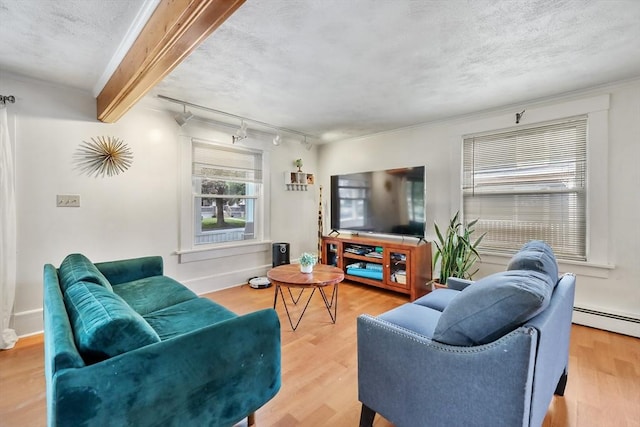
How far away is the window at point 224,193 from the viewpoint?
365 cm

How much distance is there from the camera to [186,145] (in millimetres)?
3420

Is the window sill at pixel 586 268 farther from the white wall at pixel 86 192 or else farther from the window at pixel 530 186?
the white wall at pixel 86 192

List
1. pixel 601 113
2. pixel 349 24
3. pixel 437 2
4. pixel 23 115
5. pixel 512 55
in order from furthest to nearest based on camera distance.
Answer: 1. pixel 601 113
2. pixel 23 115
3. pixel 512 55
4. pixel 349 24
5. pixel 437 2

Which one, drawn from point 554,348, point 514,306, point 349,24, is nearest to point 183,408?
point 514,306

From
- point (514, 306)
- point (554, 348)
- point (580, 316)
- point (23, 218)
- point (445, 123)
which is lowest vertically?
point (580, 316)

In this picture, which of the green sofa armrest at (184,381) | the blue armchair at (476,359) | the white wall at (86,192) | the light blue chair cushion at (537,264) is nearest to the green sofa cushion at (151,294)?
the white wall at (86,192)

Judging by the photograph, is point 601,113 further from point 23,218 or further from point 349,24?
point 23,218

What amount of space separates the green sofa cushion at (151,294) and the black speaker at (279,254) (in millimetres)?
1813

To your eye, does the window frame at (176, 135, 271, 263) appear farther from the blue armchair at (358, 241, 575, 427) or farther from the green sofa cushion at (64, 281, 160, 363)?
the blue armchair at (358, 241, 575, 427)

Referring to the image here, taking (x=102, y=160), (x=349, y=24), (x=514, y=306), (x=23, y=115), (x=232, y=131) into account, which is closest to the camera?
(x=514, y=306)

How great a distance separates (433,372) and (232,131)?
3655 millimetres

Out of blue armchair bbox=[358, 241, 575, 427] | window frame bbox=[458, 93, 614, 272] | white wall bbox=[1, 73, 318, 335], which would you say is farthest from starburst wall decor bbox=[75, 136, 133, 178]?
window frame bbox=[458, 93, 614, 272]

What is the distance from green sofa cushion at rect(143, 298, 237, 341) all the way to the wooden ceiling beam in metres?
1.59

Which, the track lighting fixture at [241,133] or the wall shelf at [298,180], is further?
the wall shelf at [298,180]
